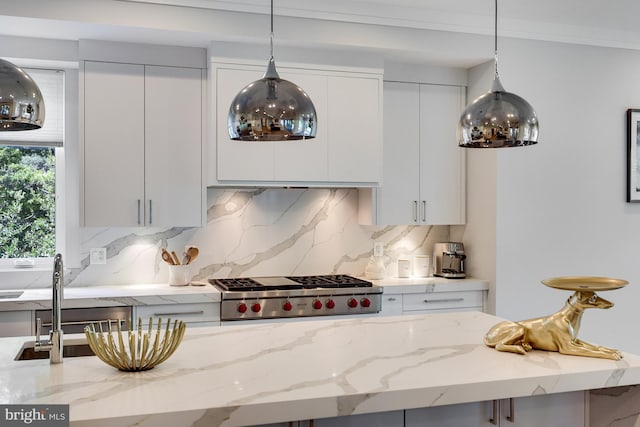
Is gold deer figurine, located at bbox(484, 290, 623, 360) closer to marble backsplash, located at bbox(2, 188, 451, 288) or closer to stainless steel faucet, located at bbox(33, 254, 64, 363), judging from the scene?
stainless steel faucet, located at bbox(33, 254, 64, 363)

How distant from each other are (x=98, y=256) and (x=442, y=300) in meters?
2.28

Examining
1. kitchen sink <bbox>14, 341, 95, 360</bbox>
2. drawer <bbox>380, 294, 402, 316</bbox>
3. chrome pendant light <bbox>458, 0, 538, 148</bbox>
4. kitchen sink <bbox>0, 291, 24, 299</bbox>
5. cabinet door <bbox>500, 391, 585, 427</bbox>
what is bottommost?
cabinet door <bbox>500, 391, 585, 427</bbox>

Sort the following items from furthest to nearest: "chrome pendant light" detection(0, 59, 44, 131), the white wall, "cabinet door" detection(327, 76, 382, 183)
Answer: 1. the white wall
2. "cabinet door" detection(327, 76, 382, 183)
3. "chrome pendant light" detection(0, 59, 44, 131)

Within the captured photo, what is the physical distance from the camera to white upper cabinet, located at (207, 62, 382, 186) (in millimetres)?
3967

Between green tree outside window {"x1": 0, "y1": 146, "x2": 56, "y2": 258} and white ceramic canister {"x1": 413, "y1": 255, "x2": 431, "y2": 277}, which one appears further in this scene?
white ceramic canister {"x1": 413, "y1": 255, "x2": 431, "y2": 277}

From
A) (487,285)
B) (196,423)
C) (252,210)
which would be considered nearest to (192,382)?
(196,423)

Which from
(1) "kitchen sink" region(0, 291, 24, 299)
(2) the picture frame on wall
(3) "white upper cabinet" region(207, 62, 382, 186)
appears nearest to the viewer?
(1) "kitchen sink" region(0, 291, 24, 299)

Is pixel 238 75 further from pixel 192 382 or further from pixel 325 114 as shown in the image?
pixel 192 382

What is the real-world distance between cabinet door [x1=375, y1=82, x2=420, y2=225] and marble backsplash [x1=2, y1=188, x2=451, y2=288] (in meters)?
0.31

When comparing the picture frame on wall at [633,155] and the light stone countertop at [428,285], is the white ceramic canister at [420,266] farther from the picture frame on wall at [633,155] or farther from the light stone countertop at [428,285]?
the picture frame on wall at [633,155]

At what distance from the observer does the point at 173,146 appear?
4031 millimetres

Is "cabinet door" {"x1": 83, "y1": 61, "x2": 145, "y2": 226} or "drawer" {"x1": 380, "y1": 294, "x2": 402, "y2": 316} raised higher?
"cabinet door" {"x1": 83, "y1": 61, "x2": 145, "y2": 226}

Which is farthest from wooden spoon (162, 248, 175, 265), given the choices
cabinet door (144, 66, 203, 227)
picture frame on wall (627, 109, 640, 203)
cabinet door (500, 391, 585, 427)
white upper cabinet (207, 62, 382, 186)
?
picture frame on wall (627, 109, 640, 203)

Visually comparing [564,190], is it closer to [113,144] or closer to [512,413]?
[512,413]
